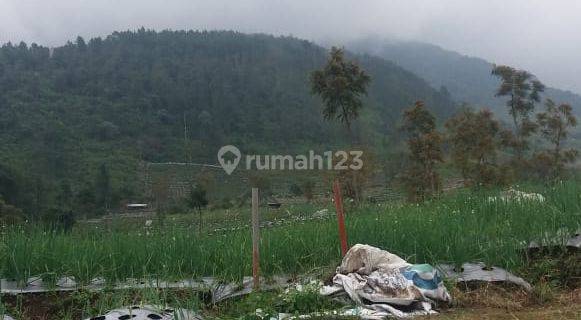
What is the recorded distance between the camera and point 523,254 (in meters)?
4.98

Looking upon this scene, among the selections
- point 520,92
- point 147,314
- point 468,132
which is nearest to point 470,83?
point 520,92

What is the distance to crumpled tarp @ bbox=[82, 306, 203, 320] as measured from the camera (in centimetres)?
340

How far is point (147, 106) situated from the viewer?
59562 mm

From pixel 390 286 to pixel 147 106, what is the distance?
58.1 m

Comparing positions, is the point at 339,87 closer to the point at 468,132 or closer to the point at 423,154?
the point at 423,154

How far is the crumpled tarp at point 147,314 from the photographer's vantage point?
340cm

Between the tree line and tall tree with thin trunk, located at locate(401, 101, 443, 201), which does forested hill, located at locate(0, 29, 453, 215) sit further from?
tall tree with thin trunk, located at locate(401, 101, 443, 201)

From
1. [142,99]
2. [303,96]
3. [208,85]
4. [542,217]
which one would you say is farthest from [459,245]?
[303,96]

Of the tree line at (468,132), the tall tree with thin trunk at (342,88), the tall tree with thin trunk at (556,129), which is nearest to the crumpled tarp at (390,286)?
the tree line at (468,132)

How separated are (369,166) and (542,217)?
44.9 ft

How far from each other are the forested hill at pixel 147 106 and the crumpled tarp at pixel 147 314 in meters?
27.9

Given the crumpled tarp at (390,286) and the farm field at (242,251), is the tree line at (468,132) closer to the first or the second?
the farm field at (242,251)

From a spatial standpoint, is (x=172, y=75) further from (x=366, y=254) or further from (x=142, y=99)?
(x=366, y=254)

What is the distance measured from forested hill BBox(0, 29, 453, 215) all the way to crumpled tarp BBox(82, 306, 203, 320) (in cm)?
2793
